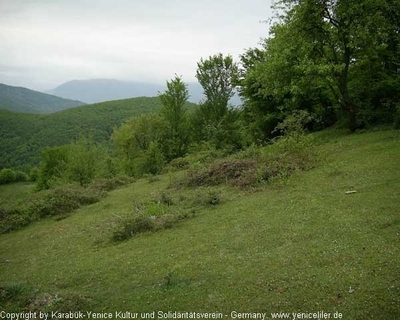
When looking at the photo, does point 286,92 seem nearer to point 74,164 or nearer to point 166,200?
point 166,200

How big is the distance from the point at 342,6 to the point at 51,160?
47.9m

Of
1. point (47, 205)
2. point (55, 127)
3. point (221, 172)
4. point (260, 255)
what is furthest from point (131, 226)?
point (55, 127)

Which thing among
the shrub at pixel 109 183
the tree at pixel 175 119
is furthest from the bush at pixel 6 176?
the shrub at pixel 109 183

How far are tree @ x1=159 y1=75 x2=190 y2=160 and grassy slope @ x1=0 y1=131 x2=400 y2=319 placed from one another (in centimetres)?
2744

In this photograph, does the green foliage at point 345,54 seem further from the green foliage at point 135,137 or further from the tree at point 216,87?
the green foliage at point 135,137

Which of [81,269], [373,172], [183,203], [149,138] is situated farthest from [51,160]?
[373,172]

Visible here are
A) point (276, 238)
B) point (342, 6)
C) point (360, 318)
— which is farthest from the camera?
point (342, 6)

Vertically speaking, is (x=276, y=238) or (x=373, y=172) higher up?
(x=373, y=172)

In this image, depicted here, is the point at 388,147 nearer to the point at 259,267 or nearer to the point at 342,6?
the point at 342,6

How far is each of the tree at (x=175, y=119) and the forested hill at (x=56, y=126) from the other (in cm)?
7577

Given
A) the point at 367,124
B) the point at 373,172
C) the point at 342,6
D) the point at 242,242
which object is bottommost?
the point at 242,242

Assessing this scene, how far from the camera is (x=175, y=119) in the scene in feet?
149

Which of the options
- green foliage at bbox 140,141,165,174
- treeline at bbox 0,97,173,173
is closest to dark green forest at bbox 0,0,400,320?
green foliage at bbox 140,141,165,174

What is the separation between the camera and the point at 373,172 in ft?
50.6
